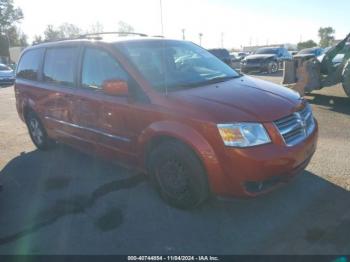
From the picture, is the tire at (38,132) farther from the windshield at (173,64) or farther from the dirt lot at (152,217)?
the windshield at (173,64)

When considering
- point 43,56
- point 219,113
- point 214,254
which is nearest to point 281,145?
point 219,113

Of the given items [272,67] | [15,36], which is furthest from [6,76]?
[15,36]

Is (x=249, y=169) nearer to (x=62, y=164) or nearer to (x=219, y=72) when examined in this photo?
(x=219, y=72)

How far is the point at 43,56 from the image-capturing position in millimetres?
5812

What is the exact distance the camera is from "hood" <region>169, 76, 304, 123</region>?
3.37 m

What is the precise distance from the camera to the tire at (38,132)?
244 inches

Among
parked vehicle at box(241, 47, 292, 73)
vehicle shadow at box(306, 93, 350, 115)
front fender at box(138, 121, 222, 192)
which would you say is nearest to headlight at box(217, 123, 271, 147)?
front fender at box(138, 121, 222, 192)

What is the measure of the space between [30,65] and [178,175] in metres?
4.02

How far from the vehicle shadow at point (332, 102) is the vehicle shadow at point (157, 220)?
4612 millimetres

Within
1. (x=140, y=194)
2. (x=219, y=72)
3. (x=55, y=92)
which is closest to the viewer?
(x=140, y=194)

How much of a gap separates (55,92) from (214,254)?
351 centimetres

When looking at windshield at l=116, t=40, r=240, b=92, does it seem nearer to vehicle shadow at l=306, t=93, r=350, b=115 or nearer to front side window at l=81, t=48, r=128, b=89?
front side window at l=81, t=48, r=128, b=89

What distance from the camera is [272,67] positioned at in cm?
2117

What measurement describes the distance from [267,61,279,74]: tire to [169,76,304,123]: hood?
17.5 m
